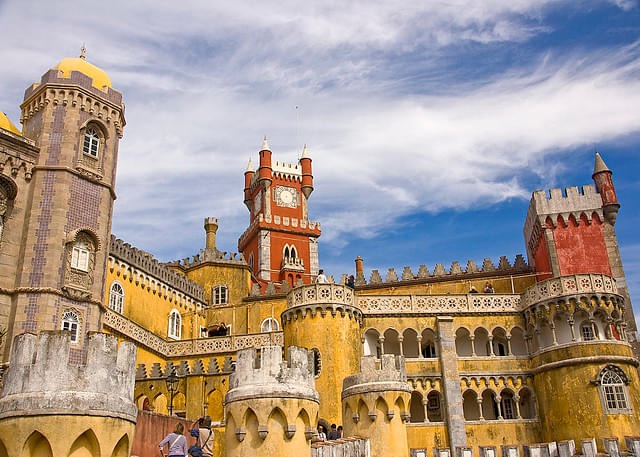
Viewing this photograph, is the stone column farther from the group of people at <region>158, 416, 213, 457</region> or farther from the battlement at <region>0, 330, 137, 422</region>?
the battlement at <region>0, 330, 137, 422</region>

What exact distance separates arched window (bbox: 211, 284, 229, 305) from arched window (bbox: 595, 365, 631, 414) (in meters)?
26.0

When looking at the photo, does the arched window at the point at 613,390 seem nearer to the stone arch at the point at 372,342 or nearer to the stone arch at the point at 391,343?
the stone arch at the point at 391,343

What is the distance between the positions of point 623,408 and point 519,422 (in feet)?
16.8

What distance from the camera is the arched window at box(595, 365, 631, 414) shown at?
107 feet

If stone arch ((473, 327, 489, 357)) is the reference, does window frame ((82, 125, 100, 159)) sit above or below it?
above

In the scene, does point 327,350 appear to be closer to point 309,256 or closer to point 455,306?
point 455,306

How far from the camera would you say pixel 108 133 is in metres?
33.9

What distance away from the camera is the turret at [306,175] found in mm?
70812

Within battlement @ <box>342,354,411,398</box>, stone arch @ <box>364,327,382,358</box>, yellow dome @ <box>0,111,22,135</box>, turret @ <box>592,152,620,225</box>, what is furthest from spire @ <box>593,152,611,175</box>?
yellow dome @ <box>0,111,22,135</box>

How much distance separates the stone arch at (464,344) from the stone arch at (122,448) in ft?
92.3

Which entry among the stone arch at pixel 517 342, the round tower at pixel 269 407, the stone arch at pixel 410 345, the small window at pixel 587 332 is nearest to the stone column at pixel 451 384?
the stone arch at pixel 410 345

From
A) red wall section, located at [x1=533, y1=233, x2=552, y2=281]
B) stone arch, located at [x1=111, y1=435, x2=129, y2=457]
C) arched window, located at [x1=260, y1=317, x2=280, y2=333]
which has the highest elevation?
red wall section, located at [x1=533, y1=233, x2=552, y2=281]

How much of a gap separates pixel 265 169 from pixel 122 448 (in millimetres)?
58787

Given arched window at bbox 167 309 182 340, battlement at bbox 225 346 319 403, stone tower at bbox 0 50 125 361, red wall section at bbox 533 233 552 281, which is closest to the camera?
battlement at bbox 225 346 319 403
